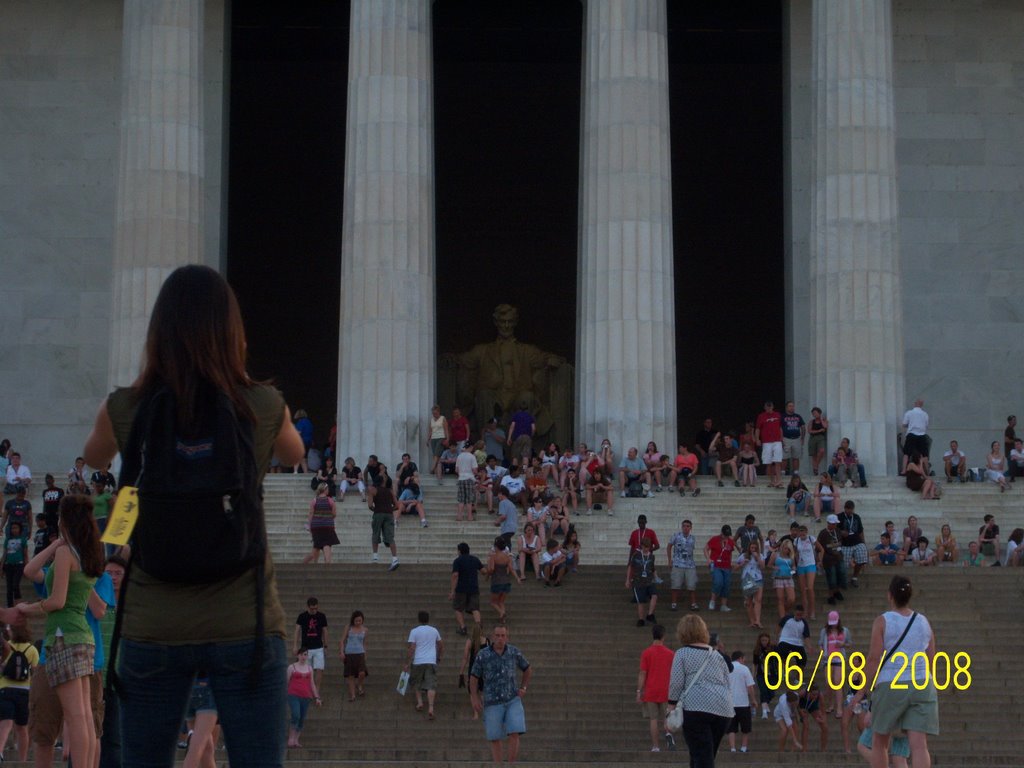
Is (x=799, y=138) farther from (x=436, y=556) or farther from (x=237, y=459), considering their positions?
(x=237, y=459)

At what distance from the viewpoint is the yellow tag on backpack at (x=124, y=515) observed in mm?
6750

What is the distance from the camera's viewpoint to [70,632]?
40.2 feet

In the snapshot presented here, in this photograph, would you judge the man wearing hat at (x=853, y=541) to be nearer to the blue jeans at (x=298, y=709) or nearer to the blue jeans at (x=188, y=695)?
the blue jeans at (x=298, y=709)

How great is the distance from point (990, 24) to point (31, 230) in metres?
29.0

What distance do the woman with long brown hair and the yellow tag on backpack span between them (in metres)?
0.11

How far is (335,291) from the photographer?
7050 centimetres

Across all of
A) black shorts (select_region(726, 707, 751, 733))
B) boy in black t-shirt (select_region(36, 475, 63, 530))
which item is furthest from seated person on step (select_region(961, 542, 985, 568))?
boy in black t-shirt (select_region(36, 475, 63, 530))

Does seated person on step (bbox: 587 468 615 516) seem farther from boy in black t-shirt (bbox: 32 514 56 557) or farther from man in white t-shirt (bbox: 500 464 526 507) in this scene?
boy in black t-shirt (bbox: 32 514 56 557)

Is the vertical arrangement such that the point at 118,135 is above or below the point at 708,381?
above

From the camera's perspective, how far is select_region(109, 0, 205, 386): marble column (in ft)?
158

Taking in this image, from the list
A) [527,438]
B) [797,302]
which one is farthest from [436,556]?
[797,302]

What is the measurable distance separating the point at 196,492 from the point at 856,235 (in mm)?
42464

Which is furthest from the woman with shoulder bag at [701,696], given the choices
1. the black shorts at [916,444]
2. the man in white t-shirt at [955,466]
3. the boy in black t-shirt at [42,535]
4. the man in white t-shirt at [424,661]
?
Answer: the man in white t-shirt at [955,466]

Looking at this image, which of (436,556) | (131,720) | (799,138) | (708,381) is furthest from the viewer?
(708,381)
